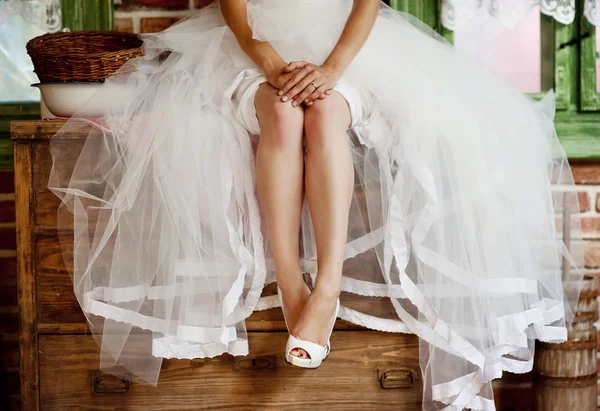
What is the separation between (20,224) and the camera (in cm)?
153

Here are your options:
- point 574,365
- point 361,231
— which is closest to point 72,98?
point 361,231

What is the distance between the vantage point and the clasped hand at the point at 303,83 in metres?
1.40

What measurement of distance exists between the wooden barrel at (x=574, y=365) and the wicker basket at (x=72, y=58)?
1.27m

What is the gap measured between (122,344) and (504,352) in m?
0.82

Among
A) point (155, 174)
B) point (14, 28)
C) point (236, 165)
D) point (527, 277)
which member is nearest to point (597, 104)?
point (527, 277)

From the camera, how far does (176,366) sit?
1500mm

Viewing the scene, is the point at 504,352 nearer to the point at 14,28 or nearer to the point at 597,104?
the point at 597,104

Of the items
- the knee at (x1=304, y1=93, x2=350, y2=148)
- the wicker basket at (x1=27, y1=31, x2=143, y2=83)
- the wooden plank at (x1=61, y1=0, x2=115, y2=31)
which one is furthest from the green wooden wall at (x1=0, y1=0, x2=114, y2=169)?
the knee at (x1=304, y1=93, x2=350, y2=148)

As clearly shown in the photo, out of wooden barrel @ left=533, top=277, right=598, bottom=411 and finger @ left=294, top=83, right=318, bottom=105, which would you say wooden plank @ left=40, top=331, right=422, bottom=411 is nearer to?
wooden barrel @ left=533, top=277, right=598, bottom=411

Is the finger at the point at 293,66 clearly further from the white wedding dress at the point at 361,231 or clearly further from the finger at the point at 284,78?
the white wedding dress at the point at 361,231

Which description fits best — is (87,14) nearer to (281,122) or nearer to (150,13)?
(150,13)

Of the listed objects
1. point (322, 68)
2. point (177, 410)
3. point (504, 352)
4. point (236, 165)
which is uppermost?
point (322, 68)

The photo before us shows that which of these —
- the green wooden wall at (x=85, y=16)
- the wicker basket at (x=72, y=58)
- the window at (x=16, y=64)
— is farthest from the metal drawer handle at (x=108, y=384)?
the window at (x=16, y=64)

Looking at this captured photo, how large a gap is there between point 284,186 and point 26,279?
66 cm
